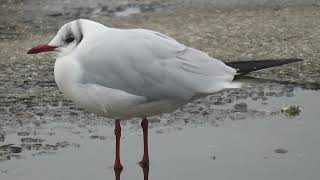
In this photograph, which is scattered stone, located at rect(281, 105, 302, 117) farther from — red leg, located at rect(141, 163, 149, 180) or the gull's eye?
the gull's eye

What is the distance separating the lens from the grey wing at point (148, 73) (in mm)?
4207

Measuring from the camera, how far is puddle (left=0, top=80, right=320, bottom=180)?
14.5ft

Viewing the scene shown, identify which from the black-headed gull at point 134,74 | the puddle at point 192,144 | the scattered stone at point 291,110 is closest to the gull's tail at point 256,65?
the black-headed gull at point 134,74

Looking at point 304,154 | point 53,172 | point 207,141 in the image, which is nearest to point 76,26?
point 53,172

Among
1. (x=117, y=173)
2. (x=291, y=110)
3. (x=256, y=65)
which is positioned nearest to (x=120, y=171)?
(x=117, y=173)

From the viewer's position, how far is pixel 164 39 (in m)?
4.34

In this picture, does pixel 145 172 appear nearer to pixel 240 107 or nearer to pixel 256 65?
pixel 256 65

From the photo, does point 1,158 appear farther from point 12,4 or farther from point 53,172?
point 12,4

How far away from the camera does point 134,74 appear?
423 cm

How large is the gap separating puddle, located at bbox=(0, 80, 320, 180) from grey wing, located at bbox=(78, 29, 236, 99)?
1.18 ft

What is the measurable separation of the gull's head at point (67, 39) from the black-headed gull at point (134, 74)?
0.19ft

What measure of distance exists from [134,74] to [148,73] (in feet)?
0.27

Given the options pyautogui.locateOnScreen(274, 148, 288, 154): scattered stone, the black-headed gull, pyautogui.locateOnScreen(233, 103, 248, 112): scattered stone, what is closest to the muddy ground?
pyautogui.locateOnScreen(233, 103, 248, 112): scattered stone

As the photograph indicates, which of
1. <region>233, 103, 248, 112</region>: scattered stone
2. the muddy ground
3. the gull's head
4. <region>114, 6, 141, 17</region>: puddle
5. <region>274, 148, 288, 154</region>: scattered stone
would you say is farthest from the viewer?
<region>114, 6, 141, 17</region>: puddle
